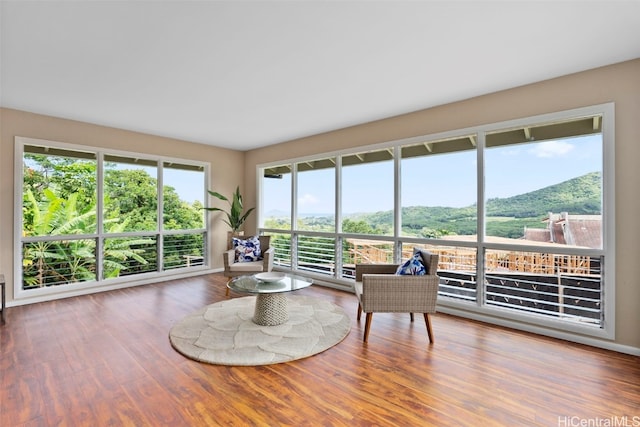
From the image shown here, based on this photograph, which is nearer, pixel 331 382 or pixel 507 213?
pixel 331 382

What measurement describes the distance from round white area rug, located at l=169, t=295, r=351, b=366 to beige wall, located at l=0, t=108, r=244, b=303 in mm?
2692

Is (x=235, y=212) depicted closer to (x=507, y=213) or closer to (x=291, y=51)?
(x=291, y=51)

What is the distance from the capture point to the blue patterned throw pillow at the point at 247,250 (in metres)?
4.96

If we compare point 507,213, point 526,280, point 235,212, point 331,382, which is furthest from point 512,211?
point 235,212

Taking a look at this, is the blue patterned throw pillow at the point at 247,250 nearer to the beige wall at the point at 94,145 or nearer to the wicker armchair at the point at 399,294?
the beige wall at the point at 94,145

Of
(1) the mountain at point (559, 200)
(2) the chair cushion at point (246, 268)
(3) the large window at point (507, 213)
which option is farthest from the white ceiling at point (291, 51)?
(2) the chair cushion at point (246, 268)

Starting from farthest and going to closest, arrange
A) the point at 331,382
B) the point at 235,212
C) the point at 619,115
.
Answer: the point at 235,212 → the point at 619,115 → the point at 331,382

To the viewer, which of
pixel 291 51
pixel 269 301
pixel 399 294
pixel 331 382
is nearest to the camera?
pixel 331 382

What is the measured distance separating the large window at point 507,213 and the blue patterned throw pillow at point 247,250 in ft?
5.00

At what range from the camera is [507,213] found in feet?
11.4

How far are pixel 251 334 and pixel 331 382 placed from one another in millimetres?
1094

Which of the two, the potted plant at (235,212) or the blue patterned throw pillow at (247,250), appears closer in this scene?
the blue patterned throw pillow at (247,250)

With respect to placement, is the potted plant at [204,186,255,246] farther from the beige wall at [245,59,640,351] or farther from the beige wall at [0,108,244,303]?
the beige wall at [245,59,640,351]

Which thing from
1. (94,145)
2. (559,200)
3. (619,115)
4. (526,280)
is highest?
(94,145)
